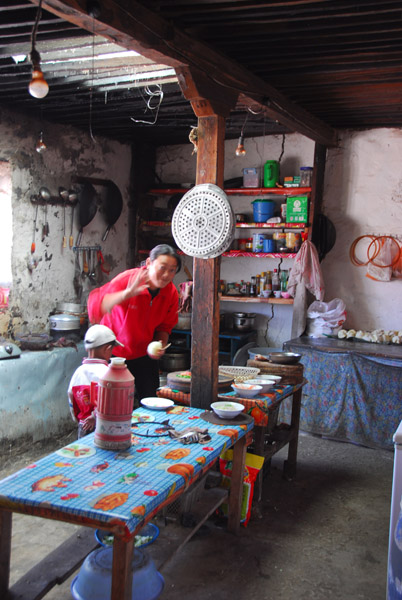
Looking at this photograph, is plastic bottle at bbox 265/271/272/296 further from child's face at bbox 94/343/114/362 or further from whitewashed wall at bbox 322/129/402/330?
child's face at bbox 94/343/114/362

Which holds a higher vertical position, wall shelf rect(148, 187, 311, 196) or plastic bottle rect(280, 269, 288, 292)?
wall shelf rect(148, 187, 311, 196)

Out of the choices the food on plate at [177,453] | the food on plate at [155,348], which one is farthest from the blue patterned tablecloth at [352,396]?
the food on plate at [177,453]

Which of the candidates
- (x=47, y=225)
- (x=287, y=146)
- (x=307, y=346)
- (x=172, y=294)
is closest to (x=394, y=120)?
(x=287, y=146)

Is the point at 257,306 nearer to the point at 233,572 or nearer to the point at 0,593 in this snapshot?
the point at 233,572

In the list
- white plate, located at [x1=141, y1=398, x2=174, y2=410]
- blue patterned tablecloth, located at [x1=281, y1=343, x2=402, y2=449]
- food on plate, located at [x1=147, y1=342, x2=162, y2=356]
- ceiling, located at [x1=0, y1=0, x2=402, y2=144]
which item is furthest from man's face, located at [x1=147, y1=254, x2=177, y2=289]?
blue patterned tablecloth, located at [x1=281, y1=343, x2=402, y2=449]

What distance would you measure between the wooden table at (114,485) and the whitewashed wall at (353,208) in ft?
13.6

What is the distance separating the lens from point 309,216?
672cm

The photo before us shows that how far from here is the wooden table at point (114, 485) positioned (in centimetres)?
215

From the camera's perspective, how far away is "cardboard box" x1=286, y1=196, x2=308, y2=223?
671cm

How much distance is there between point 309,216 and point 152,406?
3987mm

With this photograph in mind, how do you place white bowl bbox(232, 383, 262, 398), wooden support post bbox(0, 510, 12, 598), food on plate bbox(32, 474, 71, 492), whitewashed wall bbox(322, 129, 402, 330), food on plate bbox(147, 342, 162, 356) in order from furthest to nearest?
whitewashed wall bbox(322, 129, 402, 330), food on plate bbox(147, 342, 162, 356), white bowl bbox(232, 383, 262, 398), wooden support post bbox(0, 510, 12, 598), food on plate bbox(32, 474, 71, 492)

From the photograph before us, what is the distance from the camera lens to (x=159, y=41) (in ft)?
10.6

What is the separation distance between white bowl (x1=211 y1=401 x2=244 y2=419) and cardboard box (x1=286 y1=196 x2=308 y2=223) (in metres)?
3.70

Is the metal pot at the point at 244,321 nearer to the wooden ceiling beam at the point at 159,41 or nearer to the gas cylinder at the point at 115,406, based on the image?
the wooden ceiling beam at the point at 159,41
